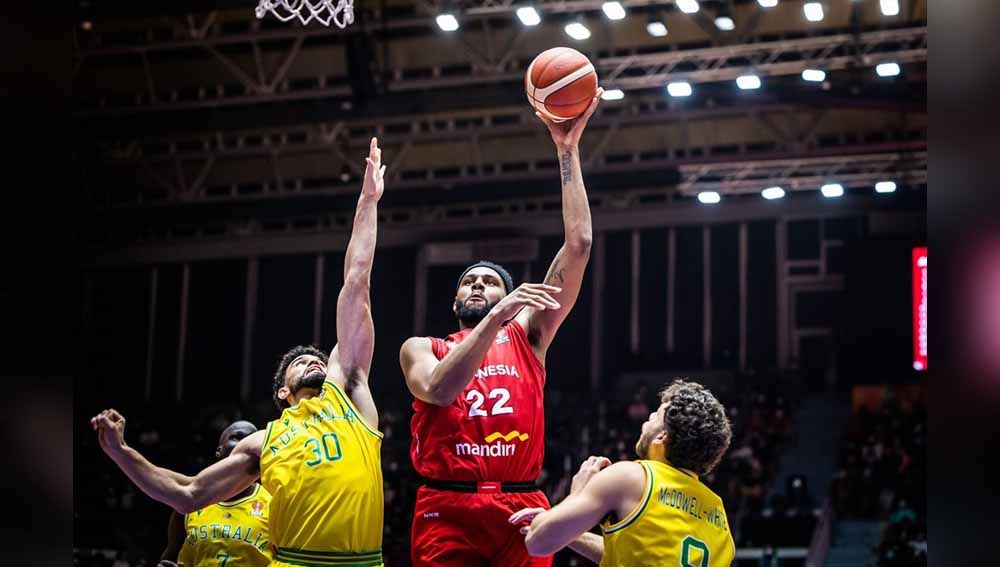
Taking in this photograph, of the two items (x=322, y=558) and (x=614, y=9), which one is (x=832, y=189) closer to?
(x=614, y=9)

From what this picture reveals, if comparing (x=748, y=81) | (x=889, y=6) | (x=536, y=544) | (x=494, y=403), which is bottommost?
(x=536, y=544)

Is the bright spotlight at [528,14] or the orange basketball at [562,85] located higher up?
the bright spotlight at [528,14]

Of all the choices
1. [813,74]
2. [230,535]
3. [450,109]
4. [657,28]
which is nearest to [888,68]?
[813,74]

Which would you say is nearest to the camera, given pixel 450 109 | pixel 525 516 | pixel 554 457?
pixel 525 516

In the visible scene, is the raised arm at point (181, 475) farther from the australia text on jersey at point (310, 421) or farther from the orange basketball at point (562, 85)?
the orange basketball at point (562, 85)

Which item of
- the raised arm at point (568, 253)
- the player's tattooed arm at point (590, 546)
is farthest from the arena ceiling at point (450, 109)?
the player's tattooed arm at point (590, 546)

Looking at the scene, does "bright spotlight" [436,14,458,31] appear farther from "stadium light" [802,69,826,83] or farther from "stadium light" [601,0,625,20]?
"stadium light" [802,69,826,83]

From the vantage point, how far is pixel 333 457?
18.4ft

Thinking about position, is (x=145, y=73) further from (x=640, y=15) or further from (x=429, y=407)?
(x=429, y=407)

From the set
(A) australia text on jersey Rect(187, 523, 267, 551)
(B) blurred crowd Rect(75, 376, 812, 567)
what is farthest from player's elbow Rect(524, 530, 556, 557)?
(B) blurred crowd Rect(75, 376, 812, 567)

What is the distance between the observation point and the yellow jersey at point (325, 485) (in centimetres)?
553

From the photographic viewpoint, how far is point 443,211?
953 inches

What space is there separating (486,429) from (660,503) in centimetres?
101

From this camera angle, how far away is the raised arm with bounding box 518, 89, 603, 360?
19.9 ft
